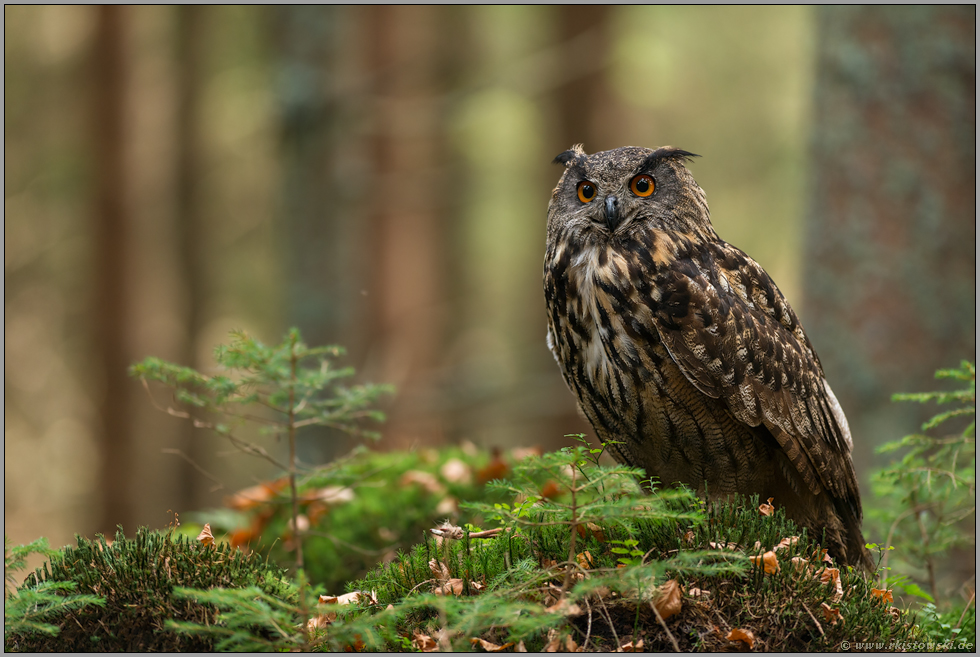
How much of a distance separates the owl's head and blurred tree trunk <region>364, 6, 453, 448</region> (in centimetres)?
427

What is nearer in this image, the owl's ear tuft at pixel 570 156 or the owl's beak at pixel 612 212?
the owl's beak at pixel 612 212

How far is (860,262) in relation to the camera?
247 inches

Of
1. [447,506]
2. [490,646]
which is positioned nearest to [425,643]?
[490,646]

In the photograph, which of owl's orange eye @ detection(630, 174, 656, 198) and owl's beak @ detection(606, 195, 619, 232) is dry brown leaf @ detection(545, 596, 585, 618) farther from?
owl's orange eye @ detection(630, 174, 656, 198)

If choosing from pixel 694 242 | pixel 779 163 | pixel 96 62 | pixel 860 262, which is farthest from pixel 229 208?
pixel 694 242

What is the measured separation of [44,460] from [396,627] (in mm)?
14383

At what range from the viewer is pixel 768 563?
2484mm

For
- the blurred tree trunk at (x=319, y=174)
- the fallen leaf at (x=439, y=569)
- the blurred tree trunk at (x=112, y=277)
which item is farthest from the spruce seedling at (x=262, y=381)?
the blurred tree trunk at (x=112, y=277)

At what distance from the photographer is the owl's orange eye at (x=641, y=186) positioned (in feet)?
11.8

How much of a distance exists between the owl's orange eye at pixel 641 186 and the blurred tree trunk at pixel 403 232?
4404mm

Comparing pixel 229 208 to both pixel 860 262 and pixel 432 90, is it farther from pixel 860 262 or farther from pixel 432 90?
pixel 860 262

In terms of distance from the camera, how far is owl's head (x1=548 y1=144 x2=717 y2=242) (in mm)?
3543

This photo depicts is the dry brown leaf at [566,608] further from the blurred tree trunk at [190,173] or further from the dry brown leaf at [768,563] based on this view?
the blurred tree trunk at [190,173]

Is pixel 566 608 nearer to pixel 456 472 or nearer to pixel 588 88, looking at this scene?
pixel 456 472
